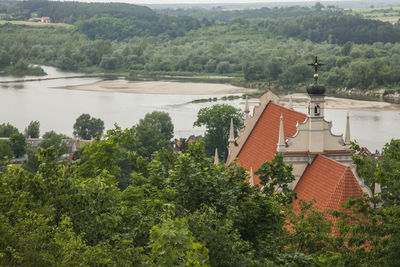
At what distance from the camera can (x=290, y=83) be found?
10069 centimetres

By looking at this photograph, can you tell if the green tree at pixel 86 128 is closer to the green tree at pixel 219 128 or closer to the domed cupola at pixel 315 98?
the green tree at pixel 219 128

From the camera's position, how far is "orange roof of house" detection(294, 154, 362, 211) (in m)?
18.2

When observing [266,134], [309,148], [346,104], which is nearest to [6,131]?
[266,134]

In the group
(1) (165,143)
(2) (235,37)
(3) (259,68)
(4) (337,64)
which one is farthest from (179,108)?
(2) (235,37)

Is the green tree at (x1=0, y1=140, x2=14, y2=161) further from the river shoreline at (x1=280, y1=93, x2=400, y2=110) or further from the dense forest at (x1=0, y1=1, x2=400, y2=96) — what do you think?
the dense forest at (x1=0, y1=1, x2=400, y2=96)

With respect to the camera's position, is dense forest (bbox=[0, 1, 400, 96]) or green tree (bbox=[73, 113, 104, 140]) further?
dense forest (bbox=[0, 1, 400, 96])

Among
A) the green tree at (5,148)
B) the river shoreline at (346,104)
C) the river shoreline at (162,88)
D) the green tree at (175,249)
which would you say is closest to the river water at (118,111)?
the river shoreline at (346,104)

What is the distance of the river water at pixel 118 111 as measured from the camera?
59906 millimetres

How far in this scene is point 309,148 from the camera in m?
22.0

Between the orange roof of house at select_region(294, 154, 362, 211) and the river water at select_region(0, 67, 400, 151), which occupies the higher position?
the orange roof of house at select_region(294, 154, 362, 211)

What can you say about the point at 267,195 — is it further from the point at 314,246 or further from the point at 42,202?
the point at 42,202

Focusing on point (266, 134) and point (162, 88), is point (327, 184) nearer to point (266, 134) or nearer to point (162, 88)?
point (266, 134)

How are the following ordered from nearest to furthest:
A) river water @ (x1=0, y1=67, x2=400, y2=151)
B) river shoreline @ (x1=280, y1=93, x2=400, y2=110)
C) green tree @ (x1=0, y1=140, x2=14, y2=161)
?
green tree @ (x1=0, y1=140, x2=14, y2=161) → river water @ (x1=0, y1=67, x2=400, y2=151) → river shoreline @ (x1=280, y1=93, x2=400, y2=110)

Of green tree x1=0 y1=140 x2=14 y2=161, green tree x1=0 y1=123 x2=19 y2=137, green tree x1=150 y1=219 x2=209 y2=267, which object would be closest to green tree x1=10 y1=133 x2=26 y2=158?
green tree x1=0 y1=140 x2=14 y2=161
